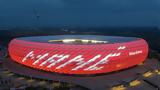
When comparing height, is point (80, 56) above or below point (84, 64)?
above

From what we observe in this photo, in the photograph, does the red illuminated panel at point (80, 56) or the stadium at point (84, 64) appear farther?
the red illuminated panel at point (80, 56)

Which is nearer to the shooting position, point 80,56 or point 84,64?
point 80,56

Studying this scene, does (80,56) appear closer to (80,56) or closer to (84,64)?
(80,56)

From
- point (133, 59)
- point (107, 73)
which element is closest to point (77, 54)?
point (107, 73)

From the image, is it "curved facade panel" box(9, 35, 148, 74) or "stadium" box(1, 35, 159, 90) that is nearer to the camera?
"stadium" box(1, 35, 159, 90)

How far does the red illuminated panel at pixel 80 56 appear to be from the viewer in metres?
50.6

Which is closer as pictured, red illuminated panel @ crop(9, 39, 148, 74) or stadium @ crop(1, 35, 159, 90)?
stadium @ crop(1, 35, 159, 90)

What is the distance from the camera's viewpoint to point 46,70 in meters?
54.7

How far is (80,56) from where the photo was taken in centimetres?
5044

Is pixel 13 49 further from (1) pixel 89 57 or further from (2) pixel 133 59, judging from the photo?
(2) pixel 133 59

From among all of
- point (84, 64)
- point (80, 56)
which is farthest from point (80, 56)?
point (84, 64)

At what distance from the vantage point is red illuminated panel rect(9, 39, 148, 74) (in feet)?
166

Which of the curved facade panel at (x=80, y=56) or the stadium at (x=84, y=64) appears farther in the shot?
the curved facade panel at (x=80, y=56)

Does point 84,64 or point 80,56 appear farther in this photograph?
point 84,64
